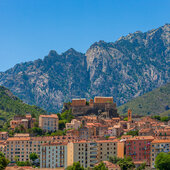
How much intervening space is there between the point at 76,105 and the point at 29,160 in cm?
5048

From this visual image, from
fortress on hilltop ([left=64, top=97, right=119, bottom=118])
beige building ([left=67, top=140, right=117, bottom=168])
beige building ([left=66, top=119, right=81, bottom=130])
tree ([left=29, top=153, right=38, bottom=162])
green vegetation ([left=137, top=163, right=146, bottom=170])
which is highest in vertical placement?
fortress on hilltop ([left=64, top=97, right=119, bottom=118])

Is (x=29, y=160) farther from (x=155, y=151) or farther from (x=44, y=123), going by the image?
(x=155, y=151)

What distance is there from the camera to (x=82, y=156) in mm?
124250

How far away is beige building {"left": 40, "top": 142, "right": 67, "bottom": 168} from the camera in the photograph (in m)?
130

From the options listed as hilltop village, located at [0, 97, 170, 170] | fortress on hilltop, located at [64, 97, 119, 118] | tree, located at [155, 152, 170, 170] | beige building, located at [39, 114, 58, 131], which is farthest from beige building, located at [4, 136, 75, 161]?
fortress on hilltop, located at [64, 97, 119, 118]

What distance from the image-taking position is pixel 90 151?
125m

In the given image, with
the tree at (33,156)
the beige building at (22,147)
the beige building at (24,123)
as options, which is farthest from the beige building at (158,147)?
the beige building at (24,123)

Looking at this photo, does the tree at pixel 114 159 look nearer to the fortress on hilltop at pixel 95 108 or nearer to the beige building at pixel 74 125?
the beige building at pixel 74 125

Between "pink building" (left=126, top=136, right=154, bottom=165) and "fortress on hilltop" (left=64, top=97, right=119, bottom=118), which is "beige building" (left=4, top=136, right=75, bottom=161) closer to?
"pink building" (left=126, top=136, right=154, bottom=165)

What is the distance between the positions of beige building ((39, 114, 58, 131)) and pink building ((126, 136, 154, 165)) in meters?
46.8

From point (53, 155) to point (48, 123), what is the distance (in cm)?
3636

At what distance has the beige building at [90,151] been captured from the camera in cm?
12412

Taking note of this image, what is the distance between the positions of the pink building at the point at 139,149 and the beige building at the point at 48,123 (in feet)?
154

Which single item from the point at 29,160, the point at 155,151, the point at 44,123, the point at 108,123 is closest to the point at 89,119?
the point at 108,123
